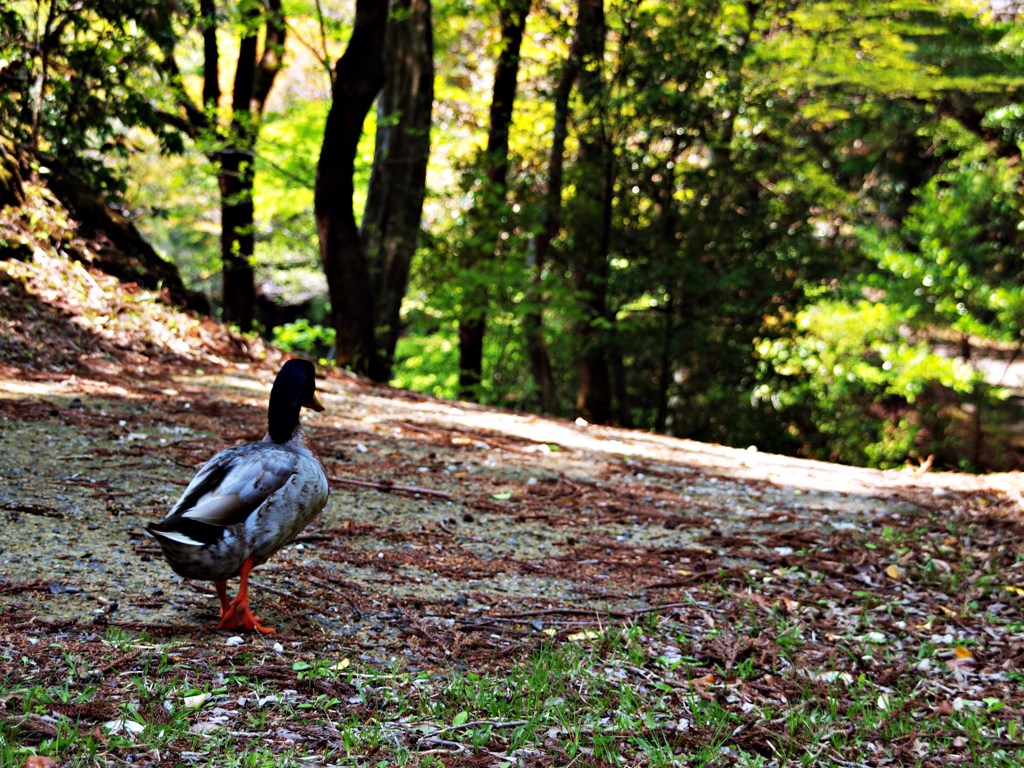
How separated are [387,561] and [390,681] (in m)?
1.30

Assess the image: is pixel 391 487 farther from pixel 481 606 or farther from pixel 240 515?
pixel 240 515

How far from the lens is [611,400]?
586 inches

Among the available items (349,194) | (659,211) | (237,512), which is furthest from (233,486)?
(659,211)

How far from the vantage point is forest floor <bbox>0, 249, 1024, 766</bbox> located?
284 centimetres

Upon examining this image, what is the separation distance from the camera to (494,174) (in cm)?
1383

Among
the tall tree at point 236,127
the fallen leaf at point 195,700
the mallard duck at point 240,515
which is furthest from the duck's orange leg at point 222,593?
the tall tree at point 236,127

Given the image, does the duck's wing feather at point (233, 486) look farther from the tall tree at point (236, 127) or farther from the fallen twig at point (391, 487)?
the tall tree at point (236, 127)

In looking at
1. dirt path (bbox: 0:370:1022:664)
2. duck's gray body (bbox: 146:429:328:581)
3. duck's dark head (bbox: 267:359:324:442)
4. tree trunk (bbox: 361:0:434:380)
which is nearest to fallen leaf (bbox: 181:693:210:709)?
duck's gray body (bbox: 146:429:328:581)

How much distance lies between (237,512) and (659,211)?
1133 cm

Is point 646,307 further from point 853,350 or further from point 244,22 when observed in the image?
point 244,22

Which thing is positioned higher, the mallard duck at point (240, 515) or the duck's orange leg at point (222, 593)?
the mallard duck at point (240, 515)

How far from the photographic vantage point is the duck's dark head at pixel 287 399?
357 centimetres

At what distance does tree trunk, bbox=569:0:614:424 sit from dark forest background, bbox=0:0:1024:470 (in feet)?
0.12

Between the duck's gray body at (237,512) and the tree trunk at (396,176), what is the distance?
8594 mm
